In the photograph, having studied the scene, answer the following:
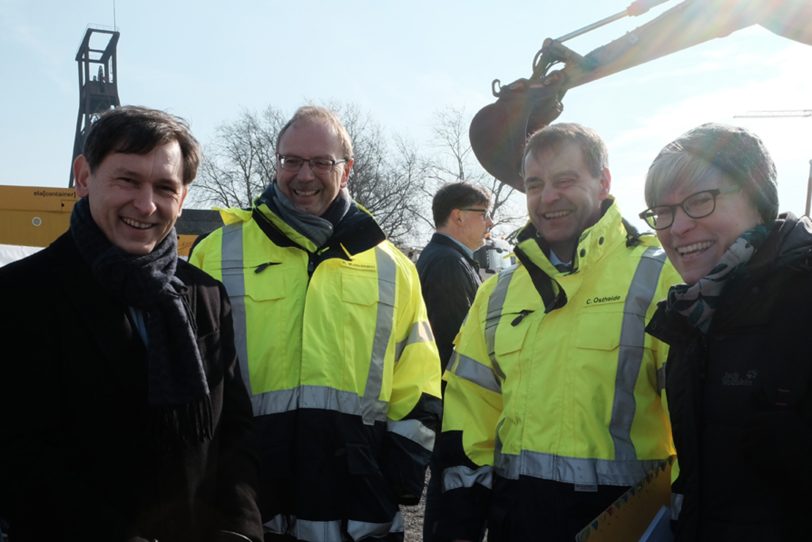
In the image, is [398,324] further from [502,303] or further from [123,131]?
[123,131]

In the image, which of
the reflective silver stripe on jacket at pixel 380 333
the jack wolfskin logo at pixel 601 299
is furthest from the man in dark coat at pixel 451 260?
the jack wolfskin logo at pixel 601 299

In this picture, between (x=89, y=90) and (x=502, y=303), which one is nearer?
(x=502, y=303)

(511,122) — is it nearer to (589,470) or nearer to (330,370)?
(330,370)

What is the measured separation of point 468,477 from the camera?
2.51 m

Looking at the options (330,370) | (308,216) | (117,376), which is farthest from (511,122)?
(117,376)

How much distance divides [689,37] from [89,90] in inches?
1212

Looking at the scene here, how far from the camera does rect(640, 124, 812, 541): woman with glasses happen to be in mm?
1706

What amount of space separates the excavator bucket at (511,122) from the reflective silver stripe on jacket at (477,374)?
9.37 feet

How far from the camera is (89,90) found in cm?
3097

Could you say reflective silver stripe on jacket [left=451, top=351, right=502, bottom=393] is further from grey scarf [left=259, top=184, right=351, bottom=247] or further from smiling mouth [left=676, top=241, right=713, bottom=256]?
smiling mouth [left=676, top=241, right=713, bottom=256]

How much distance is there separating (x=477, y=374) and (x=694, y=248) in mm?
932

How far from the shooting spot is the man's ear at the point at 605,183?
8.66ft

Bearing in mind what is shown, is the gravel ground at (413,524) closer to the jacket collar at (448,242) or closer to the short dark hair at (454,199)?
the jacket collar at (448,242)

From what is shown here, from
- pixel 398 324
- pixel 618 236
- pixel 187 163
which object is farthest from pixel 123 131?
pixel 618 236
